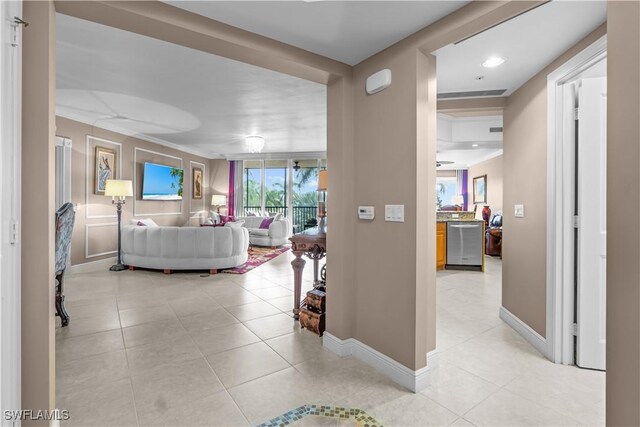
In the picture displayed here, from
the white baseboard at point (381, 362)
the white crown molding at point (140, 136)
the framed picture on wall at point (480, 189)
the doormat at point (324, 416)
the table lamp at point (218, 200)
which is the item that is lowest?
the doormat at point (324, 416)

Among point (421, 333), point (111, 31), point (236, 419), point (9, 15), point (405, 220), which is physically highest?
point (111, 31)

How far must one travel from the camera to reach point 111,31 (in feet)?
8.04

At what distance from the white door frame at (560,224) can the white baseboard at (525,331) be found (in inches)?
4.5

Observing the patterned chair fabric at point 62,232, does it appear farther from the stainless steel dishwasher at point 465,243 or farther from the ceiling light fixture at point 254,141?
the stainless steel dishwasher at point 465,243

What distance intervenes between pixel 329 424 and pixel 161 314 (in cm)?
Answer: 236

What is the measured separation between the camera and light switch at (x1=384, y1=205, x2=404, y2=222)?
6.80 ft

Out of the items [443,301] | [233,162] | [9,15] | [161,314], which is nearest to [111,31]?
[9,15]

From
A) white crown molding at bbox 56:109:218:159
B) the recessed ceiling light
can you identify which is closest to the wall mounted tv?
white crown molding at bbox 56:109:218:159

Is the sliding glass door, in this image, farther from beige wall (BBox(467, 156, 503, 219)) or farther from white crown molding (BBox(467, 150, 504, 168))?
beige wall (BBox(467, 156, 503, 219))

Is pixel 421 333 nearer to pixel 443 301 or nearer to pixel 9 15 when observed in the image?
pixel 443 301

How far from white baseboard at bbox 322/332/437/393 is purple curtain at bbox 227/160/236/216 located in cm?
727

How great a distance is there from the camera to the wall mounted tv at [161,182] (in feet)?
21.4

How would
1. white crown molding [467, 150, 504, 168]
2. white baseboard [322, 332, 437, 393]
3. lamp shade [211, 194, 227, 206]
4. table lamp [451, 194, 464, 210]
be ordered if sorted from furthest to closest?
table lamp [451, 194, 464, 210]
lamp shade [211, 194, 227, 206]
white crown molding [467, 150, 504, 168]
white baseboard [322, 332, 437, 393]

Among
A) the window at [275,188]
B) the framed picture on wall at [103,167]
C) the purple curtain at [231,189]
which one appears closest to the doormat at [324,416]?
the framed picture on wall at [103,167]
